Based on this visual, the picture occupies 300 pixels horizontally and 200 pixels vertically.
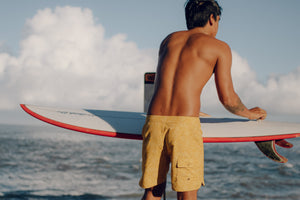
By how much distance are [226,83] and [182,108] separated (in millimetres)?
356

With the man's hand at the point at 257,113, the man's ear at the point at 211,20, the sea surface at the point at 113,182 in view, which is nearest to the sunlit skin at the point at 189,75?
the man's ear at the point at 211,20

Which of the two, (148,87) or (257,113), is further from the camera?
(148,87)

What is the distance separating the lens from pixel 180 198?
5.79 ft

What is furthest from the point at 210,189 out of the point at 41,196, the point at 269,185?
the point at 41,196

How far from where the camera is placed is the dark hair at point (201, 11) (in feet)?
6.27

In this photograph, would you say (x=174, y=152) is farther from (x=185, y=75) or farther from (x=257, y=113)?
(x=257, y=113)

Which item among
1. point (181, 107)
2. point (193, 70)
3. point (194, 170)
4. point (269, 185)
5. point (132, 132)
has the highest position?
point (193, 70)

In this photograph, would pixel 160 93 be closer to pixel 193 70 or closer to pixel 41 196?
pixel 193 70

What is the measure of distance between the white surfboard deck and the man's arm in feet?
2.08

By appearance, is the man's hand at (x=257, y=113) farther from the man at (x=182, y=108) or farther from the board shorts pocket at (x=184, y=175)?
the board shorts pocket at (x=184, y=175)

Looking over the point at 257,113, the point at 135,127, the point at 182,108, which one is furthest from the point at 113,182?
the point at 182,108

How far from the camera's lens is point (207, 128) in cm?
261

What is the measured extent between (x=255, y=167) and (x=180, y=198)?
10452 millimetres

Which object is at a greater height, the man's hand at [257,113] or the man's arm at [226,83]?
the man's arm at [226,83]
